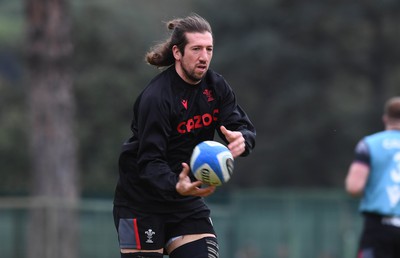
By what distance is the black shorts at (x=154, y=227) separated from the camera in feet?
23.6

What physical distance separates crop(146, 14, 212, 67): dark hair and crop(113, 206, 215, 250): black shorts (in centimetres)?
106

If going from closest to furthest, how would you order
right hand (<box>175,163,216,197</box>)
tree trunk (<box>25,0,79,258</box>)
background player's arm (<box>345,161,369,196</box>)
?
right hand (<box>175,163,216,197</box>) < background player's arm (<box>345,161,369,196</box>) < tree trunk (<box>25,0,79,258</box>)

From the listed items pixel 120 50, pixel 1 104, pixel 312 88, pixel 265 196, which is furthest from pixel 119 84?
pixel 265 196

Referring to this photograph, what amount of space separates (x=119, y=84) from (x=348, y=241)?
1641 cm

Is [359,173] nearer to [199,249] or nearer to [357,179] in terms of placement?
[357,179]

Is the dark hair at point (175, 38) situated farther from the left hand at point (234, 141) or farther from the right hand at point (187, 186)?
the right hand at point (187, 186)

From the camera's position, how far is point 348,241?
18.6 metres

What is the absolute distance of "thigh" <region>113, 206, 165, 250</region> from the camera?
719 cm

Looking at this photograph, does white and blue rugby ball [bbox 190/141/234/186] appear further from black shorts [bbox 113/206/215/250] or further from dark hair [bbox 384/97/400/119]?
dark hair [bbox 384/97/400/119]

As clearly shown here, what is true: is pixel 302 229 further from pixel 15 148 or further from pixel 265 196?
pixel 15 148

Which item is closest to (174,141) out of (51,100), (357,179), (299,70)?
(357,179)

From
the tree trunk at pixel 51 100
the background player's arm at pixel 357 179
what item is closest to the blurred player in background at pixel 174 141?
the background player's arm at pixel 357 179

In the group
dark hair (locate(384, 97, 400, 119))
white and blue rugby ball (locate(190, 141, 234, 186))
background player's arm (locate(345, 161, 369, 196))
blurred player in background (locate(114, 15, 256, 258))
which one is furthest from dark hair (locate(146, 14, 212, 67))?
dark hair (locate(384, 97, 400, 119))

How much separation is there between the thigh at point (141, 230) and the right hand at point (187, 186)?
0.70 metres
